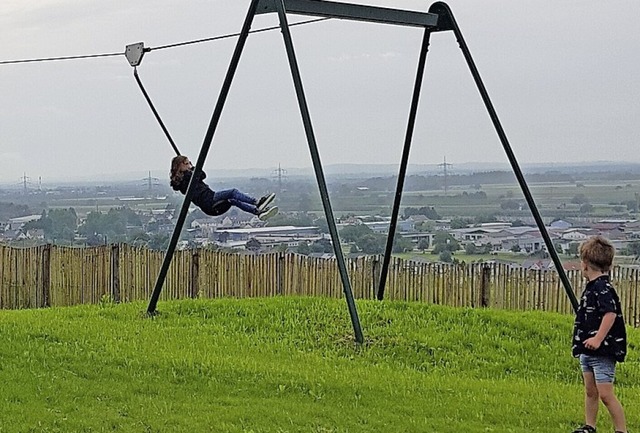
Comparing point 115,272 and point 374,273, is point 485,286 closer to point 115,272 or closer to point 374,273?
point 374,273

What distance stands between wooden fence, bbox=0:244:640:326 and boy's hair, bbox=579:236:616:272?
6690 millimetres

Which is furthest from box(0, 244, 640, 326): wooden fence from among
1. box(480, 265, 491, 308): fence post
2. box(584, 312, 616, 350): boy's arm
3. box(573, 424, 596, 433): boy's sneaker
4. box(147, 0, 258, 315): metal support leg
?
box(584, 312, 616, 350): boy's arm

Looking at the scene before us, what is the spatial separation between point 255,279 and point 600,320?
9.15 meters

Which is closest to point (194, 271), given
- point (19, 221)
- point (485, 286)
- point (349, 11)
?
point (19, 221)

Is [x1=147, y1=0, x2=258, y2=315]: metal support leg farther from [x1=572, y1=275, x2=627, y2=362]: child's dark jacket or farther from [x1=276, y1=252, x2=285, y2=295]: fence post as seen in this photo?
[x1=572, y1=275, x2=627, y2=362]: child's dark jacket

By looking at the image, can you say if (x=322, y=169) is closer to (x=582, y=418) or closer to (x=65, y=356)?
(x=65, y=356)

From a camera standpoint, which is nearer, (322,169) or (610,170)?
(322,169)

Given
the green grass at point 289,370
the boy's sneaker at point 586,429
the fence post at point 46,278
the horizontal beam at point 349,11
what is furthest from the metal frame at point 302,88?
the fence post at point 46,278

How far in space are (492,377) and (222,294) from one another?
6898 millimetres

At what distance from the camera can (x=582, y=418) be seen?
6.64 m

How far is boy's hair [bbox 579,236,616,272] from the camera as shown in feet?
19.3

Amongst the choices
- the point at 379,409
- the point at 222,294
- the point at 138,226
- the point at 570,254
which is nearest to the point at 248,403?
the point at 379,409

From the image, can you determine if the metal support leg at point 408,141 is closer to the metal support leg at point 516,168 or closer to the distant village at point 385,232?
the metal support leg at point 516,168

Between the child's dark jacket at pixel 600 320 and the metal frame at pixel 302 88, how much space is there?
10.1ft
